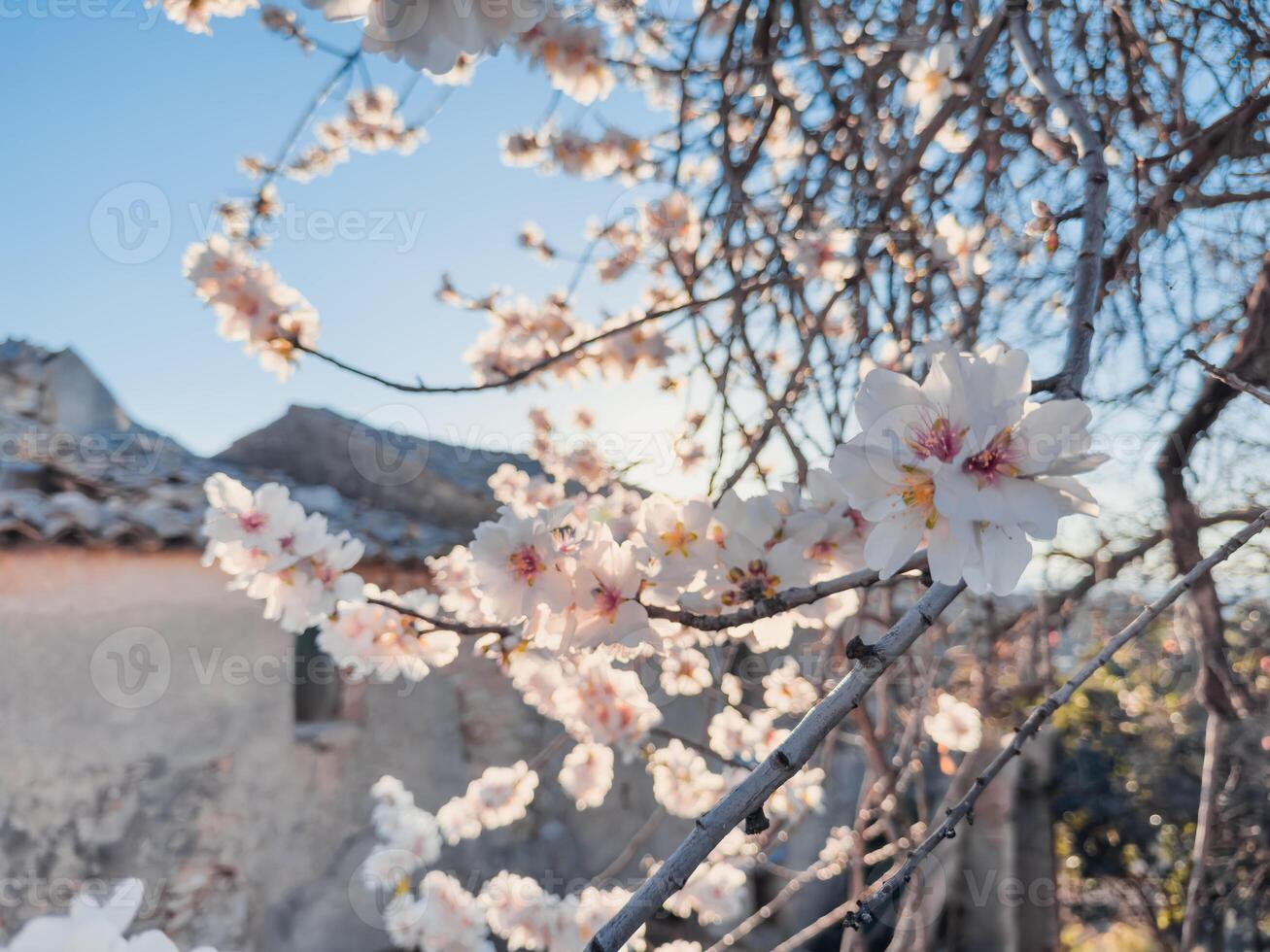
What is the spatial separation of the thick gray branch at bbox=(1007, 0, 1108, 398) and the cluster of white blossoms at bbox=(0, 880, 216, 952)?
76 cm

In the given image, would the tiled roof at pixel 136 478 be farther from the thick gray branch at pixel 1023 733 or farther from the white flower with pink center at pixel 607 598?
the thick gray branch at pixel 1023 733

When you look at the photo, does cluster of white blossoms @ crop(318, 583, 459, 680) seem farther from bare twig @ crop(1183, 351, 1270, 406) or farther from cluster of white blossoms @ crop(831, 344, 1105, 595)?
bare twig @ crop(1183, 351, 1270, 406)

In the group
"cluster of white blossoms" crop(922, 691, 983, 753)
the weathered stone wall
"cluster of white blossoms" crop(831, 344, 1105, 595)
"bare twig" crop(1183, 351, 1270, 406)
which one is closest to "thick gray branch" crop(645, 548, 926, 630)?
"cluster of white blossoms" crop(831, 344, 1105, 595)

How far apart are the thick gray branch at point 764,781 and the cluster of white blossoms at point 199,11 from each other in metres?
1.61

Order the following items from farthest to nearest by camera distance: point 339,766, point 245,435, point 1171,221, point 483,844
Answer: point 245,435 < point 483,844 < point 339,766 < point 1171,221

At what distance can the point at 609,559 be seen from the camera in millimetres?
1008

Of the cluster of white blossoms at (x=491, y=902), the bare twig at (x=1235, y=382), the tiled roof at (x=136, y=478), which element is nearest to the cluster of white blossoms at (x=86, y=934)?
the bare twig at (x=1235, y=382)

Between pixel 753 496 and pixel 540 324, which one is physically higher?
pixel 540 324

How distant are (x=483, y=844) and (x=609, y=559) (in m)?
3.96

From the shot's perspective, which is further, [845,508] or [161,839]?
[161,839]

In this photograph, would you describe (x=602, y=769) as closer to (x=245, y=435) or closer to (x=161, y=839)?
(x=161, y=839)

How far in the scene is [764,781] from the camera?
65 centimetres

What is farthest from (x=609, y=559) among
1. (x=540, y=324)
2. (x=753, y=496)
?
(x=540, y=324)

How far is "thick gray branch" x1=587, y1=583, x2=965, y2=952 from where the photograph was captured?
627 mm
